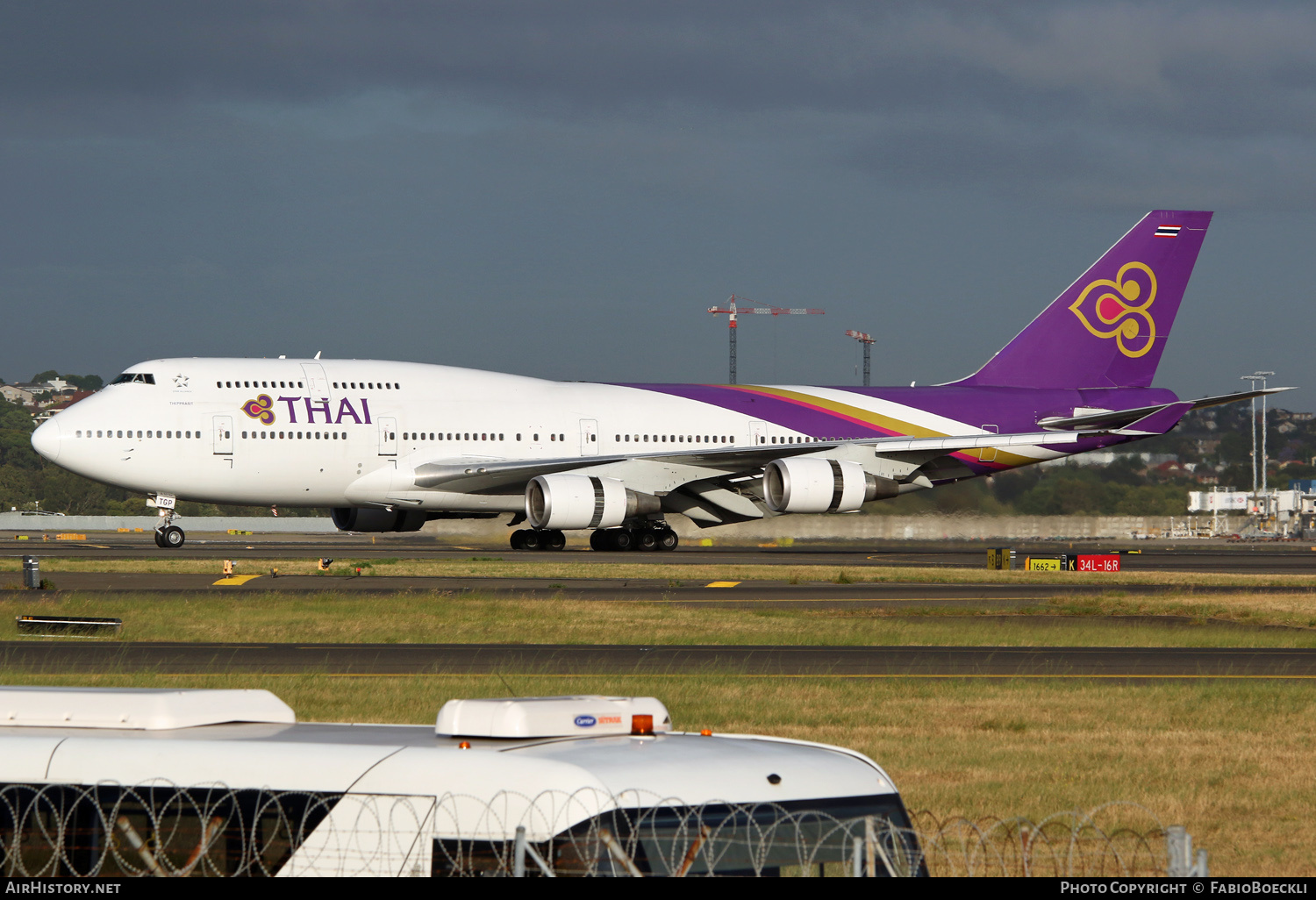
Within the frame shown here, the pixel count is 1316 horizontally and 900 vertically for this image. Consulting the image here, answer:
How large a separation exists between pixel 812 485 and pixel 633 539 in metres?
7.11

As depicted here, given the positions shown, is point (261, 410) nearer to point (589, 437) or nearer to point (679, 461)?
point (589, 437)

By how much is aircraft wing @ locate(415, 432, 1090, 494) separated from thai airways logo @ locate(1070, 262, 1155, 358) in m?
9.33

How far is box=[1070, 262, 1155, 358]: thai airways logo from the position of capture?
6019 cm

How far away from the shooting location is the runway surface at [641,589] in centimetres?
3388

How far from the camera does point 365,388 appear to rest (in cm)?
4931

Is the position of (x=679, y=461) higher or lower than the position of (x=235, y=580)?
higher

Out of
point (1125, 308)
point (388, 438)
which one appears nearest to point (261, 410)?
point (388, 438)

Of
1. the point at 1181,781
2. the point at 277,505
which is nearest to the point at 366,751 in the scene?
the point at 1181,781

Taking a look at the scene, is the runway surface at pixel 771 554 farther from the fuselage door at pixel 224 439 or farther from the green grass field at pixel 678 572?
the fuselage door at pixel 224 439

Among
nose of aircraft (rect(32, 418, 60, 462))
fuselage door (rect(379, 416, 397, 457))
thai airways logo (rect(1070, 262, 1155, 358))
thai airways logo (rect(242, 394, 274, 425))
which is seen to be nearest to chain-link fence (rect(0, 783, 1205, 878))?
thai airways logo (rect(242, 394, 274, 425))

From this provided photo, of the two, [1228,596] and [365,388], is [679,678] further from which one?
[365,388]

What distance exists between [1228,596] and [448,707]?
32.9 m

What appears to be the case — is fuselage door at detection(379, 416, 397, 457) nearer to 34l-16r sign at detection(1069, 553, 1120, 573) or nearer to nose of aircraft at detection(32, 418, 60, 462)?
nose of aircraft at detection(32, 418, 60, 462)

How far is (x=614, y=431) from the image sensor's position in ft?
173
